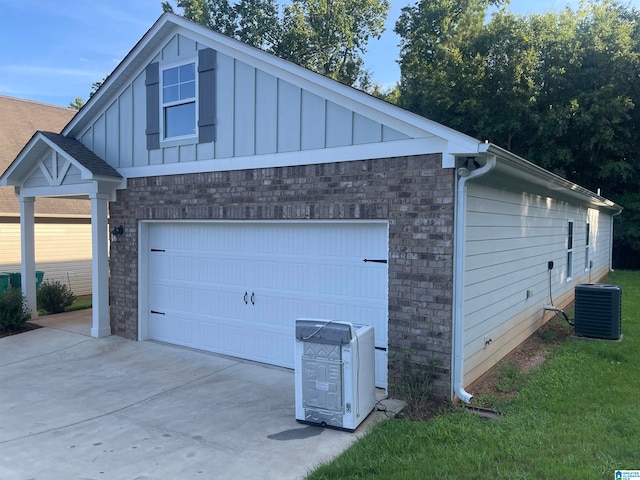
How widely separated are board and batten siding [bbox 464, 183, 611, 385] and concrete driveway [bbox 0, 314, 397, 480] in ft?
5.62

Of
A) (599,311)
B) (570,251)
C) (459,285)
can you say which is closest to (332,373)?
(459,285)

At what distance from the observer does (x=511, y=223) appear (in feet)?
25.9

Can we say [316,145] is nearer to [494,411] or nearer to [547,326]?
[494,411]

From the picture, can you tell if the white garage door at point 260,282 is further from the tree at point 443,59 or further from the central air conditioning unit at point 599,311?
the tree at point 443,59

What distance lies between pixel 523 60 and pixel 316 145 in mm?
21998

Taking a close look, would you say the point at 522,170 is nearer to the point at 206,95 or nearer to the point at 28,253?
the point at 206,95

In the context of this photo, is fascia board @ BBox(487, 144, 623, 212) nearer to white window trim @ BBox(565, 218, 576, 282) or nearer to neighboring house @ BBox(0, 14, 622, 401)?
neighboring house @ BBox(0, 14, 622, 401)

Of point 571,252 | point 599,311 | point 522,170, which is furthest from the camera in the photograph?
point 571,252

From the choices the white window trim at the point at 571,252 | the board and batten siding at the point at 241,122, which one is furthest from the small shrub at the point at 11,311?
the white window trim at the point at 571,252

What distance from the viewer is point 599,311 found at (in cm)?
903

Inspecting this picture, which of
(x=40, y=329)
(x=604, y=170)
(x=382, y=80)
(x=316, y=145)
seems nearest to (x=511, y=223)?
(x=316, y=145)

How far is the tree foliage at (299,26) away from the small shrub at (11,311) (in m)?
23.0

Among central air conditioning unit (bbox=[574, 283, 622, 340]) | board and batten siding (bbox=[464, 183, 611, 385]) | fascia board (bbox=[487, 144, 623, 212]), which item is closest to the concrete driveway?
board and batten siding (bbox=[464, 183, 611, 385])

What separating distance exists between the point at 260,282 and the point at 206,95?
122 inches
